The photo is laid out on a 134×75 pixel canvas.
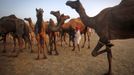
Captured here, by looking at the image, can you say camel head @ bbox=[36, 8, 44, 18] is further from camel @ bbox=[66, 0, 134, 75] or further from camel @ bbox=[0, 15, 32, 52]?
camel @ bbox=[66, 0, 134, 75]

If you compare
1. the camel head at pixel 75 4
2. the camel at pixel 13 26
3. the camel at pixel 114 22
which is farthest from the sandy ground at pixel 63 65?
the camel head at pixel 75 4

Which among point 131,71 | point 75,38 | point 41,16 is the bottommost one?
point 131,71

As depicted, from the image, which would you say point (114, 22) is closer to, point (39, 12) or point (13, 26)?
point (39, 12)

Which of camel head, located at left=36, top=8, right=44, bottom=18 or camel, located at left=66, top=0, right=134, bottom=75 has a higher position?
camel head, located at left=36, top=8, right=44, bottom=18

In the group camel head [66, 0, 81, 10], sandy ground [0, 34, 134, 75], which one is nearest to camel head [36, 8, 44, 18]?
sandy ground [0, 34, 134, 75]

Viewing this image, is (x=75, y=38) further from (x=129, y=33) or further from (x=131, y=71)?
(x=129, y=33)

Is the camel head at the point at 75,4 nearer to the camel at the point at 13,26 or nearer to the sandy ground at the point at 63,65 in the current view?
the sandy ground at the point at 63,65

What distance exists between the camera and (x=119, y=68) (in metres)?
9.07

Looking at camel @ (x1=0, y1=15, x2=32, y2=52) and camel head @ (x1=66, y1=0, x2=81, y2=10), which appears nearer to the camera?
camel head @ (x1=66, y1=0, x2=81, y2=10)

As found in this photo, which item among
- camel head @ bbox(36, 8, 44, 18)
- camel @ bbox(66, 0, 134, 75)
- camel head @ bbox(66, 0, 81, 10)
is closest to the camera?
camel @ bbox(66, 0, 134, 75)

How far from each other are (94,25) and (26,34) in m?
6.15

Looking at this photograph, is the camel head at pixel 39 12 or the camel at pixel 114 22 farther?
the camel head at pixel 39 12

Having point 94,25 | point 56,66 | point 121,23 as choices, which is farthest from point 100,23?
point 56,66

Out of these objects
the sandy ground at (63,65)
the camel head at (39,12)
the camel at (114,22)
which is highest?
the camel head at (39,12)
